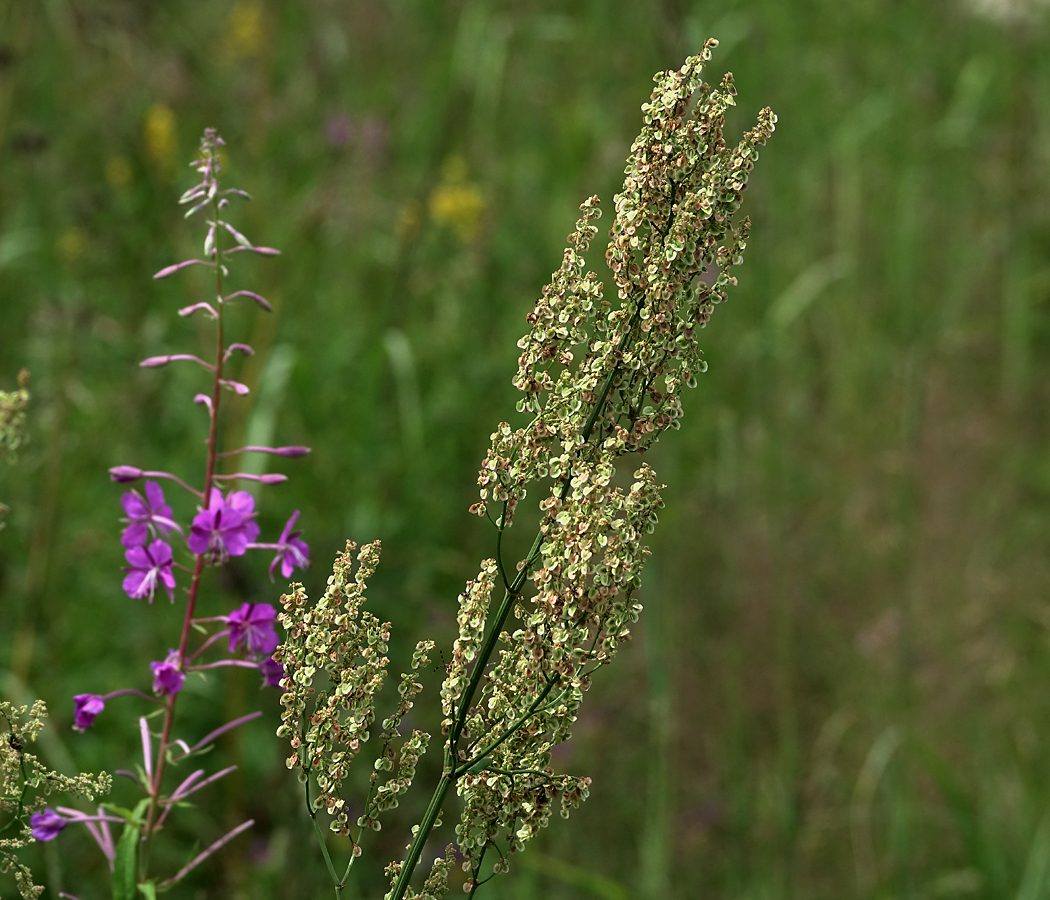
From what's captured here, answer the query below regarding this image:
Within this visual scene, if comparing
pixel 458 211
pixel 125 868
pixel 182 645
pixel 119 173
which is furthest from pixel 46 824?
pixel 119 173

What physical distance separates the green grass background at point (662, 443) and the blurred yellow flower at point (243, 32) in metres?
0.07

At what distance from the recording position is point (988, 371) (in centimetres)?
536

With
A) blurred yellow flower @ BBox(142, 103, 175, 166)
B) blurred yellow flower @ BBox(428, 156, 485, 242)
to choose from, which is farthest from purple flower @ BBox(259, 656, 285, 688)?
blurred yellow flower @ BBox(142, 103, 175, 166)

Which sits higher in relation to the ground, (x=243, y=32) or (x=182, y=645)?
(x=243, y=32)

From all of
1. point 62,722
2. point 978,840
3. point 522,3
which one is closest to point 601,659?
point 978,840

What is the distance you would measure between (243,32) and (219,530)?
17.5ft

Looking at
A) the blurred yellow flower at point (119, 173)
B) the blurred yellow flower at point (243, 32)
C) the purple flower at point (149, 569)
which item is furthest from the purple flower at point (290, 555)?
the blurred yellow flower at point (243, 32)

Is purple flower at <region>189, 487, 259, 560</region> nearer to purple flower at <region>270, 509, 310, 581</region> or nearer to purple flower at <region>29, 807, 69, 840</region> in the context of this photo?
purple flower at <region>270, 509, 310, 581</region>

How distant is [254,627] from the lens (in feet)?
3.79

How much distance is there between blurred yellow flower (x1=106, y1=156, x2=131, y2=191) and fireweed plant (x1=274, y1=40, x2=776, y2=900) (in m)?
3.82

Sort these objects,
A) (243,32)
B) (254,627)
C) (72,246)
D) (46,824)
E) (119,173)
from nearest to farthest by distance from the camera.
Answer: (46,824), (254,627), (72,246), (119,173), (243,32)

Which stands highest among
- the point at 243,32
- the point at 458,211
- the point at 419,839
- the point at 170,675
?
the point at 243,32

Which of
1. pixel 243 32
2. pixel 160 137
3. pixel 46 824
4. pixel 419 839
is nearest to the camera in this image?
pixel 419 839

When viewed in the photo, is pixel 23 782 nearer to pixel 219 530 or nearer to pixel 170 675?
pixel 170 675
